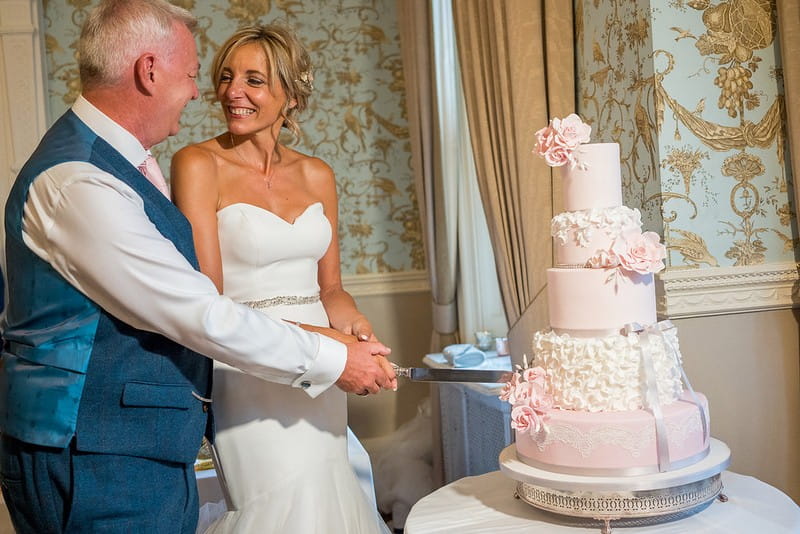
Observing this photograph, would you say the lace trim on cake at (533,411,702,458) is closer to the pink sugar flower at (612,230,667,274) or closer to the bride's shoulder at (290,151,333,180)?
the pink sugar flower at (612,230,667,274)

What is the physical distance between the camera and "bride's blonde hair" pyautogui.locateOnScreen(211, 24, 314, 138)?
8.24ft

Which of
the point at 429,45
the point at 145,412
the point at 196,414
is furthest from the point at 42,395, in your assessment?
the point at 429,45

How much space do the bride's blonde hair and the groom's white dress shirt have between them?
0.62 m

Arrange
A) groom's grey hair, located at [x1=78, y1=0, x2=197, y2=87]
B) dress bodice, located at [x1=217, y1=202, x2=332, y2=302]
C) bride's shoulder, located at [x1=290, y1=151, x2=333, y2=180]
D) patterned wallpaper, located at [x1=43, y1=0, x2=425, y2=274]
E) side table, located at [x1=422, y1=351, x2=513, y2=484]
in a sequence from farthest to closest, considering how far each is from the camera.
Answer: patterned wallpaper, located at [x1=43, y1=0, x2=425, y2=274]
side table, located at [x1=422, y1=351, x2=513, y2=484]
bride's shoulder, located at [x1=290, y1=151, x2=333, y2=180]
dress bodice, located at [x1=217, y1=202, x2=332, y2=302]
groom's grey hair, located at [x1=78, y1=0, x2=197, y2=87]

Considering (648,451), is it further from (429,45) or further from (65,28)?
(65,28)

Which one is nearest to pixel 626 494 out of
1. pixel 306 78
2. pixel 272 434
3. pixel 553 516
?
pixel 553 516

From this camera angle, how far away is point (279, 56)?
252 cm

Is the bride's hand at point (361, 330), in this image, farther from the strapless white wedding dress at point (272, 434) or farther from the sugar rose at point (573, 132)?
the sugar rose at point (573, 132)

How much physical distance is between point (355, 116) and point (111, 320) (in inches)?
144

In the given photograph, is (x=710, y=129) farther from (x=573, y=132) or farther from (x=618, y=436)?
(x=618, y=436)

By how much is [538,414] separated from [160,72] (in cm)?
115

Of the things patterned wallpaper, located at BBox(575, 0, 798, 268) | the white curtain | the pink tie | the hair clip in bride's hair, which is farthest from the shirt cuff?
the white curtain

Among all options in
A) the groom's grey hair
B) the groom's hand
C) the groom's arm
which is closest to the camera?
the groom's arm

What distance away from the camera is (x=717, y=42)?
2.76 meters
